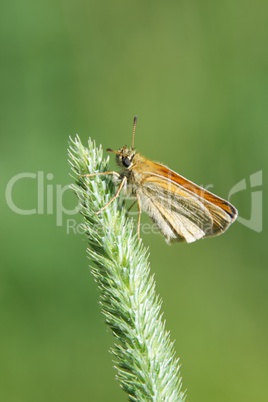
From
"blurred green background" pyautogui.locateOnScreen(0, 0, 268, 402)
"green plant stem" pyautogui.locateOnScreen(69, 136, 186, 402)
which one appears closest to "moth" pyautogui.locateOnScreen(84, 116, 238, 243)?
"green plant stem" pyautogui.locateOnScreen(69, 136, 186, 402)

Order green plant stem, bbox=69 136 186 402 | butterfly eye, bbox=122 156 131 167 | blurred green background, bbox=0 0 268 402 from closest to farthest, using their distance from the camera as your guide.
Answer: green plant stem, bbox=69 136 186 402 → butterfly eye, bbox=122 156 131 167 → blurred green background, bbox=0 0 268 402

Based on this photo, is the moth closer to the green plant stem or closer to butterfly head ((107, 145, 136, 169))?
butterfly head ((107, 145, 136, 169))

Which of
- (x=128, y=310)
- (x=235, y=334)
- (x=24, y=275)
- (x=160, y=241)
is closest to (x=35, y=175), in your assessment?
(x=24, y=275)

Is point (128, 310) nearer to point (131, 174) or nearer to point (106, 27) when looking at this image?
point (131, 174)

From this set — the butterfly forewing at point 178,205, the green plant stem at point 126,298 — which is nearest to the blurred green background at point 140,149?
the butterfly forewing at point 178,205

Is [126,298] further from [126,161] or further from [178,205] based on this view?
[178,205]

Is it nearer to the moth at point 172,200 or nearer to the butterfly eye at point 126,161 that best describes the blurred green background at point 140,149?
the moth at point 172,200
